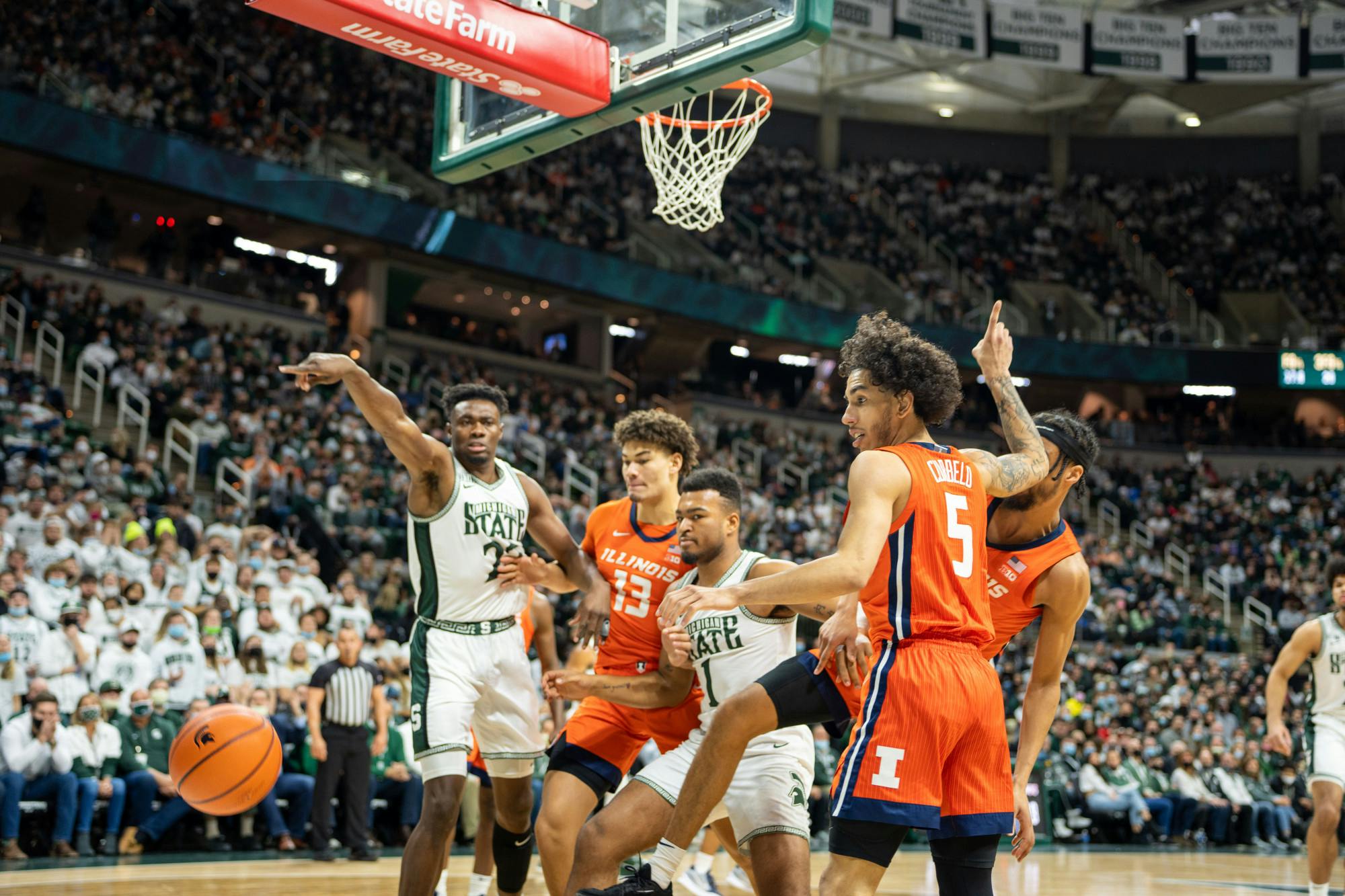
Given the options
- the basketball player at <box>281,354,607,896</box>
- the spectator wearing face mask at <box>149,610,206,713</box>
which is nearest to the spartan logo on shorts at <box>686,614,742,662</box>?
the basketball player at <box>281,354,607,896</box>

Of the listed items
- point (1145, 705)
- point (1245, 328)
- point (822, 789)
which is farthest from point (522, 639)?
point (1245, 328)

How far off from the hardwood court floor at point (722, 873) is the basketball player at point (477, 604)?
231 centimetres

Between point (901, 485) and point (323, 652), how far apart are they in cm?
906

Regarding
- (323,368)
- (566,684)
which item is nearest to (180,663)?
(566,684)

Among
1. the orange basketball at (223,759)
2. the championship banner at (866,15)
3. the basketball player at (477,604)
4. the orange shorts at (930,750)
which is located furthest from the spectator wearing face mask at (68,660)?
the championship banner at (866,15)

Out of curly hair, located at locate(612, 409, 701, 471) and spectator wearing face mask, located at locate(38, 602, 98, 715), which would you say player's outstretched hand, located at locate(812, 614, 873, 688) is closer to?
curly hair, located at locate(612, 409, 701, 471)

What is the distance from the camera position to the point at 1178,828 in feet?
53.1

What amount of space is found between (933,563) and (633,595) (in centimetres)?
222

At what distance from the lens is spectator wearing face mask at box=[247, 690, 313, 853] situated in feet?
33.4

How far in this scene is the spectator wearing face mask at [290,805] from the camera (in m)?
10.2

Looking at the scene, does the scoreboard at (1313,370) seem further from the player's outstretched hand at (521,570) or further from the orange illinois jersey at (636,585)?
the player's outstretched hand at (521,570)

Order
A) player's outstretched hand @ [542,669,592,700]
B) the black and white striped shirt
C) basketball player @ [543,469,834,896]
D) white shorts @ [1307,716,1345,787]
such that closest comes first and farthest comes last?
basketball player @ [543,469,834,896] < player's outstretched hand @ [542,669,592,700] < white shorts @ [1307,716,1345,787] < the black and white striped shirt

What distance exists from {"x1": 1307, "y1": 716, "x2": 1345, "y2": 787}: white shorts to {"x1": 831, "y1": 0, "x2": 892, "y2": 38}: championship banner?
70.5 ft

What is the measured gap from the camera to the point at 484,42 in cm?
662
